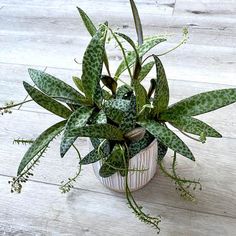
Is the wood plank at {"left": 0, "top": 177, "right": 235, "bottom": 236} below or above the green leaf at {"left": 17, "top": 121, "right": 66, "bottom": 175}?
below

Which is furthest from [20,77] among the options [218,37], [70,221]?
[218,37]

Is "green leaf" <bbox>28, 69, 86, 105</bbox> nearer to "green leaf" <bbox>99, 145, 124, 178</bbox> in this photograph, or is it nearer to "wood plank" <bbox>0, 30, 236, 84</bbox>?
"green leaf" <bbox>99, 145, 124, 178</bbox>

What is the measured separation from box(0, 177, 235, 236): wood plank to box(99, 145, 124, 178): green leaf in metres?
0.14

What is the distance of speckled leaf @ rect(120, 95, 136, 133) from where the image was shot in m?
0.69

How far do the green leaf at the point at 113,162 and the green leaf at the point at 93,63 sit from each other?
12 cm

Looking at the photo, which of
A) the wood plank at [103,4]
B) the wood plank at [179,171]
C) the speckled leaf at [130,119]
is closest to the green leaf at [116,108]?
the speckled leaf at [130,119]

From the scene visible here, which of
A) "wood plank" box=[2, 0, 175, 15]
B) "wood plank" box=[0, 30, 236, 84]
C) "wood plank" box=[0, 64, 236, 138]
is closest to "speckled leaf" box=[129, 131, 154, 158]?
"wood plank" box=[0, 64, 236, 138]

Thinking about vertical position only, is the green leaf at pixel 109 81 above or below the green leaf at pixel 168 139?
above

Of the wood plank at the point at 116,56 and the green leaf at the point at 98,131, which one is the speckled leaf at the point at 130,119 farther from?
the wood plank at the point at 116,56

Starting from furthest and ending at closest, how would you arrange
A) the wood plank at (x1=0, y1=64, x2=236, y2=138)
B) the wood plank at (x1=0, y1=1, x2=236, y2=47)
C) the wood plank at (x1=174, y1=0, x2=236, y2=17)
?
the wood plank at (x1=174, y1=0, x2=236, y2=17) < the wood plank at (x1=0, y1=1, x2=236, y2=47) < the wood plank at (x1=0, y1=64, x2=236, y2=138)

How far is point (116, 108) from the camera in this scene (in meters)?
0.70

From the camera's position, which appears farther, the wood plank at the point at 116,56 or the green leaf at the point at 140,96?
the wood plank at the point at 116,56

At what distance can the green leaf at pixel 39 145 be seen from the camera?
684 millimetres

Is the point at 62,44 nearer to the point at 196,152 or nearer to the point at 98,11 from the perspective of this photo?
the point at 98,11
